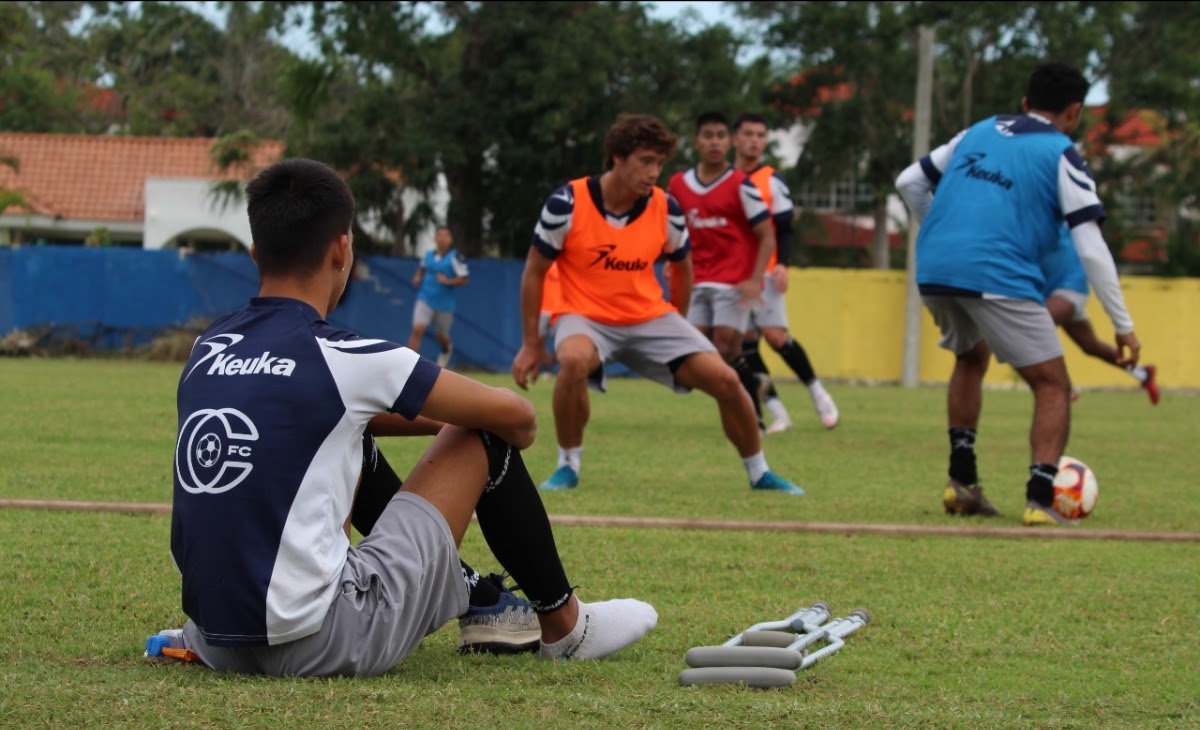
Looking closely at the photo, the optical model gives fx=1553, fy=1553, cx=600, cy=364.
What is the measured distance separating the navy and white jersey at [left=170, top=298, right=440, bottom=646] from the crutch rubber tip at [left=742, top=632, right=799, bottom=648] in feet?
3.75

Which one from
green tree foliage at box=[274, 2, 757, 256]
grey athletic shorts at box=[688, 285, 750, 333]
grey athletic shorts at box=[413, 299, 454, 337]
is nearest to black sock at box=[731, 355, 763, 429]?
grey athletic shorts at box=[688, 285, 750, 333]

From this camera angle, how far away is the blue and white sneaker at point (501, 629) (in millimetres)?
3926

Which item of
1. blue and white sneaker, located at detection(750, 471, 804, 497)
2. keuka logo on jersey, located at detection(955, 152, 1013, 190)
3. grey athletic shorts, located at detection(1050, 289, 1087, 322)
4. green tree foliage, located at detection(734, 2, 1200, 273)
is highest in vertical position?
green tree foliage, located at detection(734, 2, 1200, 273)

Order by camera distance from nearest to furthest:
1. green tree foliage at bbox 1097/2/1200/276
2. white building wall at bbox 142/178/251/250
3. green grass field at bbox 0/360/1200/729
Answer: green grass field at bbox 0/360/1200/729, green tree foliage at bbox 1097/2/1200/276, white building wall at bbox 142/178/251/250

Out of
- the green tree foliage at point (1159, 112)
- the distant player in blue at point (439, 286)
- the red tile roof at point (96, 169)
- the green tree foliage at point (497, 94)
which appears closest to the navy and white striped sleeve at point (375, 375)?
the distant player in blue at point (439, 286)

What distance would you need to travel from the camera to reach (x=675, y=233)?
8.27 metres

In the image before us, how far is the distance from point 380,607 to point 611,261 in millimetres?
4781

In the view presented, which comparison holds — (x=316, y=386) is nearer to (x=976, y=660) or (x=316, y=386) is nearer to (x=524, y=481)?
(x=524, y=481)

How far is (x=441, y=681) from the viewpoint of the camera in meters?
3.53

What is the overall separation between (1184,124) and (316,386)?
3938 cm

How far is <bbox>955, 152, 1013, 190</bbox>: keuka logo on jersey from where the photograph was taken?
7230 millimetres

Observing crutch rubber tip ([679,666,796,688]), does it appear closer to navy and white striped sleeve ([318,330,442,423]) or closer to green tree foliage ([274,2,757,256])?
navy and white striped sleeve ([318,330,442,423])

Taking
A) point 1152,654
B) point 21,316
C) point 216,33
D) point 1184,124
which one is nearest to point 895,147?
point 1184,124

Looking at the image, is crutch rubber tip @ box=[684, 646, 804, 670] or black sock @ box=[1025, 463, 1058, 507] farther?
black sock @ box=[1025, 463, 1058, 507]
